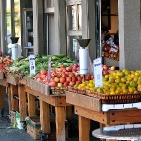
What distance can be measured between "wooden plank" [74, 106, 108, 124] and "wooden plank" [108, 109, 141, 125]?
9 cm

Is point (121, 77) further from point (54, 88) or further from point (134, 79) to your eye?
point (54, 88)

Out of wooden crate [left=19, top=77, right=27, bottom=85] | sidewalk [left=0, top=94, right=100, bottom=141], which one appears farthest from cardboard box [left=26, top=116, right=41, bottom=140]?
wooden crate [left=19, top=77, right=27, bottom=85]

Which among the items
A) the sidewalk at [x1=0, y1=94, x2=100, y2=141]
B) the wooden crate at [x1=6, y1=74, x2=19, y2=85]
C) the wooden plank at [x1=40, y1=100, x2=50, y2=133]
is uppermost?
the wooden crate at [x1=6, y1=74, x2=19, y2=85]

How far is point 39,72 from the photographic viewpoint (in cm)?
1088

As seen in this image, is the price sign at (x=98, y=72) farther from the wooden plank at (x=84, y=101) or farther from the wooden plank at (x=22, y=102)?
the wooden plank at (x=22, y=102)

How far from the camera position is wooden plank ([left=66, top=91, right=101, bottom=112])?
731 centimetres

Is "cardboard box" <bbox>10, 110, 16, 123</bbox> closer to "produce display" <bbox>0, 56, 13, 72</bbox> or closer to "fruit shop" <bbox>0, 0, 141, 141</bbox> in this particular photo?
"fruit shop" <bbox>0, 0, 141, 141</bbox>

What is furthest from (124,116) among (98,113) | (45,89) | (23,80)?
(23,80)

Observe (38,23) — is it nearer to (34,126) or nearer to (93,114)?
(34,126)

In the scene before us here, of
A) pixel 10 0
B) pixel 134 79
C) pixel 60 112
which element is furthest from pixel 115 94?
pixel 10 0

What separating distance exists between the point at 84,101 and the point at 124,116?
0.70 metres

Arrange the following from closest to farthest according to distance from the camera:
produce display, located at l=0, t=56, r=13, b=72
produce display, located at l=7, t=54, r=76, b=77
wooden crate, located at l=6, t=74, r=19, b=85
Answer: produce display, located at l=7, t=54, r=76, b=77 → wooden crate, located at l=6, t=74, r=19, b=85 → produce display, located at l=0, t=56, r=13, b=72

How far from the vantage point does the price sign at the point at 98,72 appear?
7.46m

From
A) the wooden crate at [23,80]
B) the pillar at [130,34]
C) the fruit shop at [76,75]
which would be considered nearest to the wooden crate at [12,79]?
the fruit shop at [76,75]
